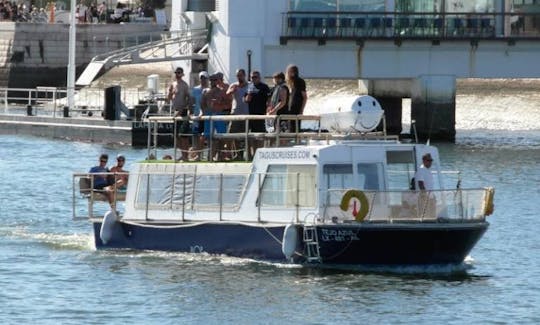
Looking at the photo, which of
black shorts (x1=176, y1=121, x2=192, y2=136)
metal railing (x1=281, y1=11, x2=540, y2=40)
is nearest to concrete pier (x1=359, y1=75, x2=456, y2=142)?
metal railing (x1=281, y1=11, x2=540, y2=40)

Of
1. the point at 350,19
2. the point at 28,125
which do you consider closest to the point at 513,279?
the point at 350,19

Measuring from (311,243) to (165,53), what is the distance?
4373cm

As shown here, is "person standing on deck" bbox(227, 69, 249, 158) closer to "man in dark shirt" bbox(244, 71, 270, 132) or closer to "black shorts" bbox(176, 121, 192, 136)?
"man in dark shirt" bbox(244, 71, 270, 132)

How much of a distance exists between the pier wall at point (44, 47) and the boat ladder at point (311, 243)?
75.6 m

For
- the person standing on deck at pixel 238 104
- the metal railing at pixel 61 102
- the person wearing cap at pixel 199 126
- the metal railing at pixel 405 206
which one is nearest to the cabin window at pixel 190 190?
the person wearing cap at pixel 199 126

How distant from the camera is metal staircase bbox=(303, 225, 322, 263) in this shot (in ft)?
106

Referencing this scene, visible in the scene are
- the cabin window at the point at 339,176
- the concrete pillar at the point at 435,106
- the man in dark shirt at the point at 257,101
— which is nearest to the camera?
the cabin window at the point at 339,176

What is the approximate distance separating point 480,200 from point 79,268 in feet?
23.3

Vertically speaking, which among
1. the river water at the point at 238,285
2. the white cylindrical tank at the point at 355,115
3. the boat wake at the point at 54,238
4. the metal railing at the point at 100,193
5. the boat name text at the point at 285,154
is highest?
the white cylindrical tank at the point at 355,115

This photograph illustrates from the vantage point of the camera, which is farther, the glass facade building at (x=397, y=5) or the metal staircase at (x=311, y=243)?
the glass facade building at (x=397, y=5)

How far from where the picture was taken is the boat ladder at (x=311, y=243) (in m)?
32.3

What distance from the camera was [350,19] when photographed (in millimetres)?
71688

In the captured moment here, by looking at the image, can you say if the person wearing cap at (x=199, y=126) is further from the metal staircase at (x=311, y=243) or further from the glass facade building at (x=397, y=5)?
the glass facade building at (x=397, y=5)

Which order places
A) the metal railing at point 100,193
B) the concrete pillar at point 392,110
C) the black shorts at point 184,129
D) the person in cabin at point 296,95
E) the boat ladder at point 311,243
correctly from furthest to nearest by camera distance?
the concrete pillar at point 392,110 < the metal railing at point 100,193 < the black shorts at point 184,129 < the person in cabin at point 296,95 < the boat ladder at point 311,243
